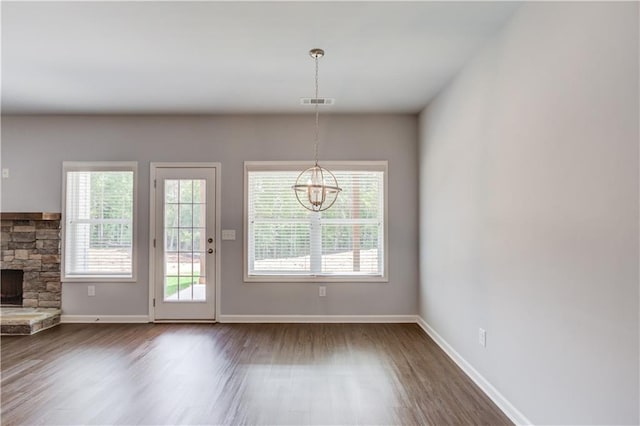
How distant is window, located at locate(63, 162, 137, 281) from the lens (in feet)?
15.9

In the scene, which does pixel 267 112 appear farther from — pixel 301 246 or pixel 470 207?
pixel 470 207

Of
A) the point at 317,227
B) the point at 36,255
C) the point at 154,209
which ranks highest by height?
the point at 154,209

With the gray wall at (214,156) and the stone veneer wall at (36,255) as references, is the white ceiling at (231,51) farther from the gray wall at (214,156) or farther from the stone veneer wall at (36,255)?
the stone veneer wall at (36,255)

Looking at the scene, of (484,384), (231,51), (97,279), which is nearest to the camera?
(484,384)

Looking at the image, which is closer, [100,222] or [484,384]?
[484,384]

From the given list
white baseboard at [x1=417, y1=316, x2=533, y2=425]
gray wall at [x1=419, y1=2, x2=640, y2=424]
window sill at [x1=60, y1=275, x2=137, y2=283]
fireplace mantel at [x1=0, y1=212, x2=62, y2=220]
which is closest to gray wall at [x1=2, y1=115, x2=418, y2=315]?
window sill at [x1=60, y1=275, x2=137, y2=283]

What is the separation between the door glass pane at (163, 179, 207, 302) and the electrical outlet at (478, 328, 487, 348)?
3419mm

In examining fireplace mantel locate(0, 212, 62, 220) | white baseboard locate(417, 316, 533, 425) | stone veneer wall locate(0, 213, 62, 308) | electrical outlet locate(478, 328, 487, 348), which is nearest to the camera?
white baseboard locate(417, 316, 533, 425)

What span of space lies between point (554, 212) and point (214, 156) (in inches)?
159

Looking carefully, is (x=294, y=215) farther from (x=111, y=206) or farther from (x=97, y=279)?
(x=97, y=279)

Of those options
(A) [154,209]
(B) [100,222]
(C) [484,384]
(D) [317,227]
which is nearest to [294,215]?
(D) [317,227]

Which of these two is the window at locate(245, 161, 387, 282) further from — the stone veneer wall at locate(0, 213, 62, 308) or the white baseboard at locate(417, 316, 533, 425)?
the stone veneer wall at locate(0, 213, 62, 308)

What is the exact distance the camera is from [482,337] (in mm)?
2916

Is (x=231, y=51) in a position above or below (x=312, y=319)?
above
